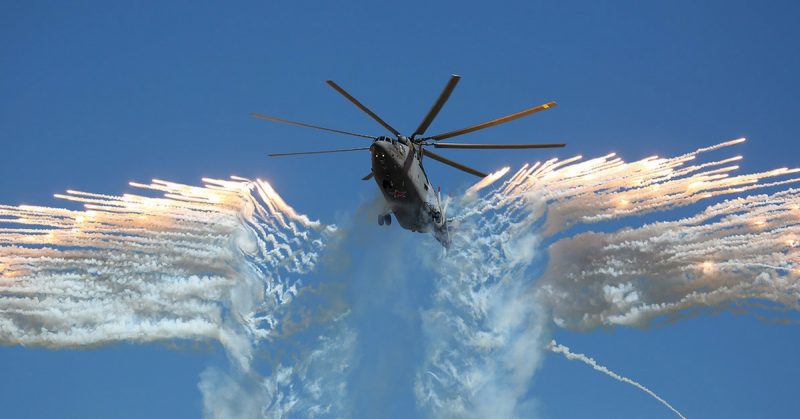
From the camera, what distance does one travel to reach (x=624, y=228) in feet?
132

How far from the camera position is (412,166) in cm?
3531

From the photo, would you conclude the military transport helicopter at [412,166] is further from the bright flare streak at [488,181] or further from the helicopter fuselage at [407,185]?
the bright flare streak at [488,181]

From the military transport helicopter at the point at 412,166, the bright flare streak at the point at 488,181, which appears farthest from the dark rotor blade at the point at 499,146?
the bright flare streak at the point at 488,181

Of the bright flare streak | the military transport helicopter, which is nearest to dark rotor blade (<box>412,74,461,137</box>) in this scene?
the military transport helicopter

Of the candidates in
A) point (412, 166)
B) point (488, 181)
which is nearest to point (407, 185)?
point (412, 166)

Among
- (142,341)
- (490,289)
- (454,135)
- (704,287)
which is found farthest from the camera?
(490,289)

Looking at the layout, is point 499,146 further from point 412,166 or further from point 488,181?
point 488,181

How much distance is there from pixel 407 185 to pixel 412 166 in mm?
858

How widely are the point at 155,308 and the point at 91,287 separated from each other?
3.21 m

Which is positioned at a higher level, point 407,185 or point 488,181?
point 488,181

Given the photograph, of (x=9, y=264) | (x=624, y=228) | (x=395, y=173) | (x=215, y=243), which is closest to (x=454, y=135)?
(x=395, y=173)

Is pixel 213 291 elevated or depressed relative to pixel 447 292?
depressed

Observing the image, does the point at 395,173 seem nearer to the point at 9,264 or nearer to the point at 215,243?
the point at 215,243

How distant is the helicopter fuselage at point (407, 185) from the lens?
33.7 metres
